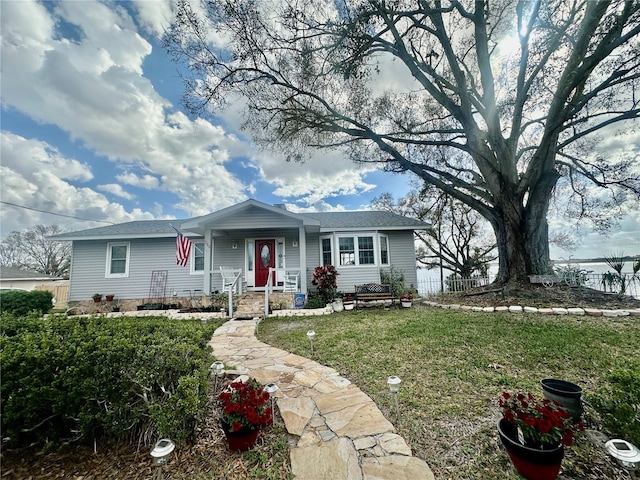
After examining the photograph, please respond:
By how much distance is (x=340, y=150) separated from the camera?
11266 millimetres

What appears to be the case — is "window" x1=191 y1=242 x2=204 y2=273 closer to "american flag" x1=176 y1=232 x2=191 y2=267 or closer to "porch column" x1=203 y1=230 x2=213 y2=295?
"porch column" x1=203 y1=230 x2=213 y2=295

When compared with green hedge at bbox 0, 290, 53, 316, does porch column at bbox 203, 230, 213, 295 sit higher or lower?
higher

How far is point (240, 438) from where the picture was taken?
2172 millimetres

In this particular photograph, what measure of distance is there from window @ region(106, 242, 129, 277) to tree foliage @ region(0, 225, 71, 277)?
9.31 metres

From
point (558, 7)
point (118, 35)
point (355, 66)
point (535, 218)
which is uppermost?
point (558, 7)

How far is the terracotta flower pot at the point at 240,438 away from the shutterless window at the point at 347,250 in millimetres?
9818

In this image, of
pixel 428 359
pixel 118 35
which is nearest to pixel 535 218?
pixel 428 359

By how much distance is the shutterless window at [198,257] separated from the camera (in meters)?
11.9

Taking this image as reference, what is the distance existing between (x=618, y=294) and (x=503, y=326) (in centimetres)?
497

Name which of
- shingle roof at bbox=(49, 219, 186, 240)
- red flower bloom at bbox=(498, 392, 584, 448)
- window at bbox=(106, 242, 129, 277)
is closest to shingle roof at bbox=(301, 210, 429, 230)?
shingle roof at bbox=(49, 219, 186, 240)

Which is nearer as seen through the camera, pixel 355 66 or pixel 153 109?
pixel 153 109

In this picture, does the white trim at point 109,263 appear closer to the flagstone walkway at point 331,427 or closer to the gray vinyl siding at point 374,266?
the gray vinyl siding at point 374,266

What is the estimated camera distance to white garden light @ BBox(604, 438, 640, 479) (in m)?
1.54

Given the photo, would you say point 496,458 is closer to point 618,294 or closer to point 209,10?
point 618,294
